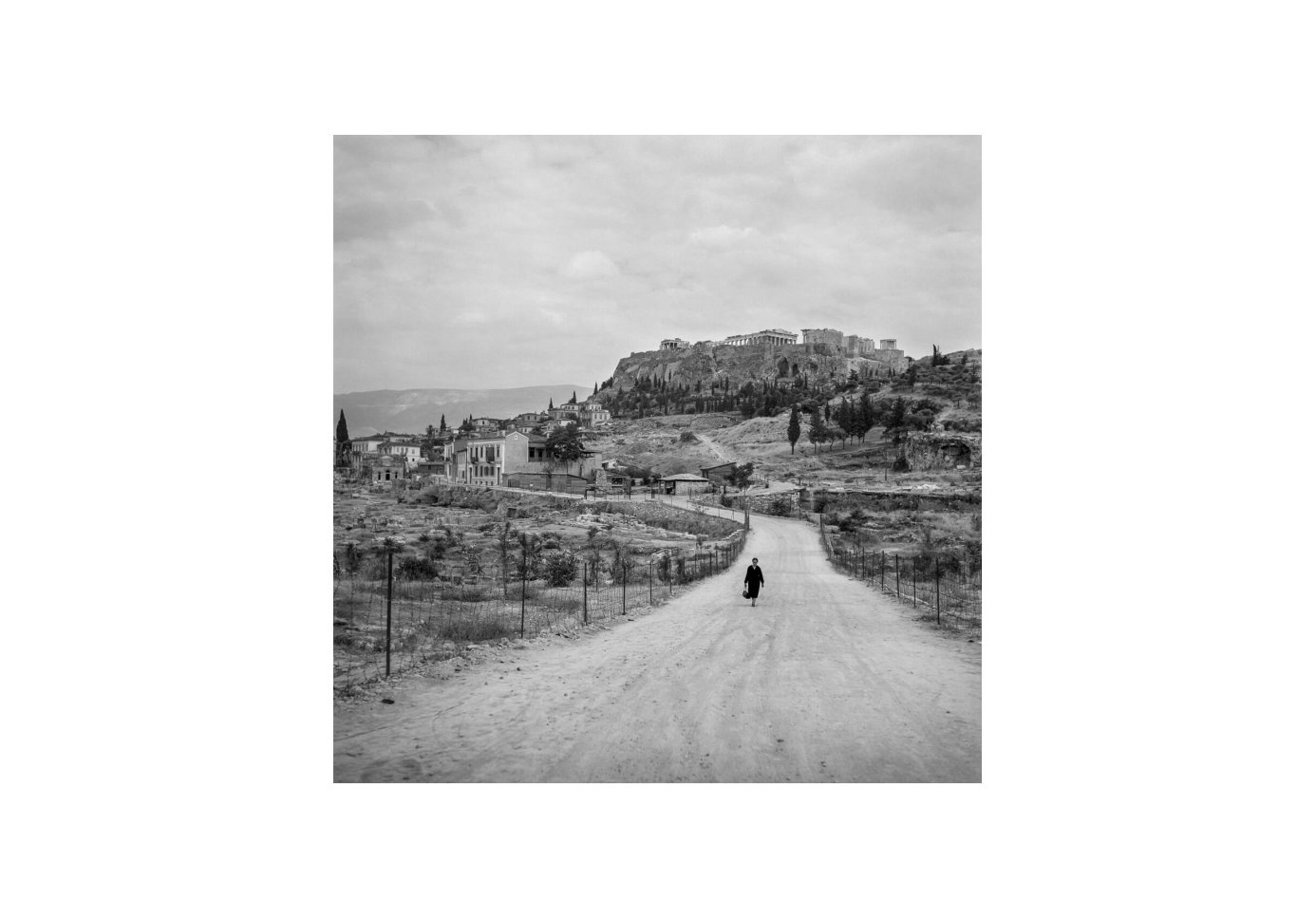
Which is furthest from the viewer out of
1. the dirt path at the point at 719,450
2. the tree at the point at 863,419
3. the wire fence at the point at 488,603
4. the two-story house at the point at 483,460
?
the dirt path at the point at 719,450

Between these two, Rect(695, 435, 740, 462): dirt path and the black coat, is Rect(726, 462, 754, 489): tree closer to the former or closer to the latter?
Rect(695, 435, 740, 462): dirt path

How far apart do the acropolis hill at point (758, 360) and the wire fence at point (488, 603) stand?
6.33 feet

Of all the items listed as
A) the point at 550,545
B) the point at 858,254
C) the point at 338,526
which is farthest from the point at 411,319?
the point at 858,254

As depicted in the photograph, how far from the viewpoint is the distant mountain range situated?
18.3ft

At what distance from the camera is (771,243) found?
19.2ft

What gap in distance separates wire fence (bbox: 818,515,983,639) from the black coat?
1.18 metres

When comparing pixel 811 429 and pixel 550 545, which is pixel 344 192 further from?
pixel 811 429

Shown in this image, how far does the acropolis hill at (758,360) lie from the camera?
638cm

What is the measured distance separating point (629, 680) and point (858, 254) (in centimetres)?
418

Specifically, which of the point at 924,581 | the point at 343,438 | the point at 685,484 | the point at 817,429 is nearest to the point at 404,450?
the point at 343,438

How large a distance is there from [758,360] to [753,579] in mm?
2339

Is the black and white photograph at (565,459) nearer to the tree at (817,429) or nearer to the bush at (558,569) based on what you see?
the bush at (558,569)

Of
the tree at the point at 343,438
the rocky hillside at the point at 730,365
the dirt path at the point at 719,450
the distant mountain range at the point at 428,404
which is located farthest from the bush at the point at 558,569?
the dirt path at the point at 719,450

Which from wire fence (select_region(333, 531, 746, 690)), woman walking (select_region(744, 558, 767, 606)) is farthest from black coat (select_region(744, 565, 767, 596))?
wire fence (select_region(333, 531, 746, 690))
